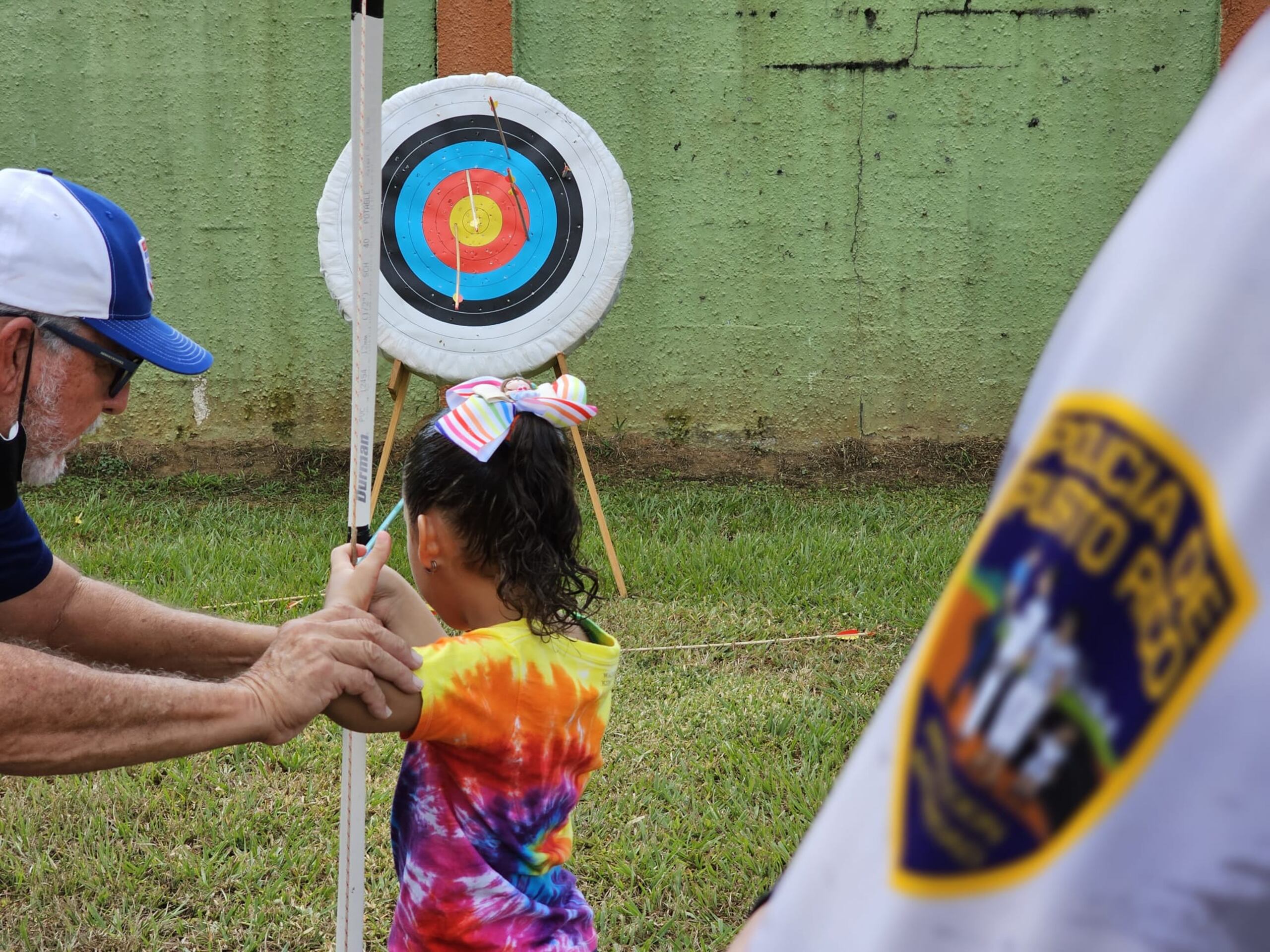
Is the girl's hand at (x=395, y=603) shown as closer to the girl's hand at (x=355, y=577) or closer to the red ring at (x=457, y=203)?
the girl's hand at (x=355, y=577)

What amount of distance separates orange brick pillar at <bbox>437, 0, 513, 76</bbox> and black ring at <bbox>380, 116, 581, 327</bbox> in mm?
1122

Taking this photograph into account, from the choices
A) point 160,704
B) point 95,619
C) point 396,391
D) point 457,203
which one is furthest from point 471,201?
point 160,704

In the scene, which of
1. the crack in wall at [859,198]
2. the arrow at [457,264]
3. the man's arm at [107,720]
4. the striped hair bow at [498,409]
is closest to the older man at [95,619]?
the man's arm at [107,720]

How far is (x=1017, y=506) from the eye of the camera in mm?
370

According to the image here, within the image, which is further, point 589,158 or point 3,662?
point 589,158

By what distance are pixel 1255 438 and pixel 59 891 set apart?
224 centimetres

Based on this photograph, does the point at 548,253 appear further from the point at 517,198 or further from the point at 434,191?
the point at 434,191

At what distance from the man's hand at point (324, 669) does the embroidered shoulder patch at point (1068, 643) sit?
0.96m

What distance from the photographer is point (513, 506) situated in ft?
4.53

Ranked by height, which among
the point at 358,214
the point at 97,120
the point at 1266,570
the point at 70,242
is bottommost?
the point at 97,120

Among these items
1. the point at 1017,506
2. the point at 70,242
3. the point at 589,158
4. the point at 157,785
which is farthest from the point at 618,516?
the point at 1017,506

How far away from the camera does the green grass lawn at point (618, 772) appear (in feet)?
6.70

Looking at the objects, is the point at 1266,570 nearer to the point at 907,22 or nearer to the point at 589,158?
the point at 589,158

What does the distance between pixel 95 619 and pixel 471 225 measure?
2.46 meters
